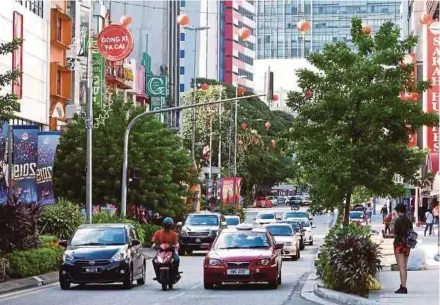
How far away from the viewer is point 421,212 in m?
92.4

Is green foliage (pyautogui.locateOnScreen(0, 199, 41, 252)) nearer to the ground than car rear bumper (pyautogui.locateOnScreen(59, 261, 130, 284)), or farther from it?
farther from it

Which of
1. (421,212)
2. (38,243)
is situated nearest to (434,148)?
(421,212)

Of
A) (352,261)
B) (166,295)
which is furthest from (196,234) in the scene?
(352,261)

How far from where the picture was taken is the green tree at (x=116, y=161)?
54344 millimetres

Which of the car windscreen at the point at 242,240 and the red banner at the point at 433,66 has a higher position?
the red banner at the point at 433,66

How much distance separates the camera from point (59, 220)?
1547 inches

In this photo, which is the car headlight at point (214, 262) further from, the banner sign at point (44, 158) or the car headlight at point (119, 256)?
the banner sign at point (44, 158)

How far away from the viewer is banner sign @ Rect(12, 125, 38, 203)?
37650mm

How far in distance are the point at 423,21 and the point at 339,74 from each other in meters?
14.6

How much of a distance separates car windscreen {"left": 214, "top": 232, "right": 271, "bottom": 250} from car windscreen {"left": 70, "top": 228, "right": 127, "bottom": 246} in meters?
2.30

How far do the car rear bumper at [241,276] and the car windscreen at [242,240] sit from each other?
38.4 inches

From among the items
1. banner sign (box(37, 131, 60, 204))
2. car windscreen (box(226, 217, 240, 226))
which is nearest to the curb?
banner sign (box(37, 131, 60, 204))

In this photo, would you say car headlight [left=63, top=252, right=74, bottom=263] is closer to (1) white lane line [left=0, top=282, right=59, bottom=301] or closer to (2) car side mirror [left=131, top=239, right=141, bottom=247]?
(1) white lane line [left=0, top=282, right=59, bottom=301]

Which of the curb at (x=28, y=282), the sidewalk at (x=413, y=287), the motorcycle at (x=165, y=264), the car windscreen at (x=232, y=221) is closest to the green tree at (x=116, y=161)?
the car windscreen at (x=232, y=221)
